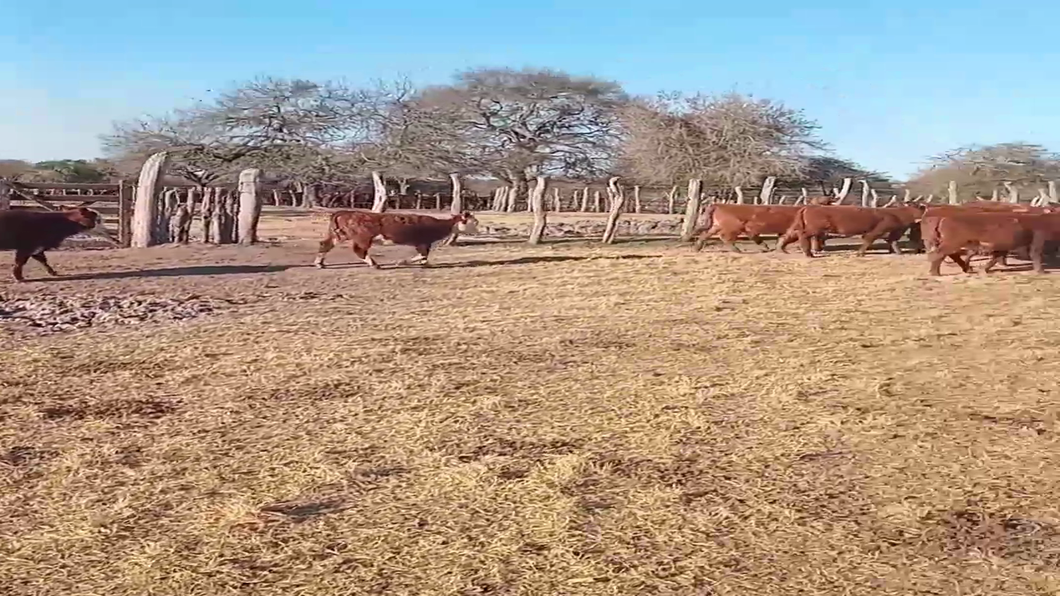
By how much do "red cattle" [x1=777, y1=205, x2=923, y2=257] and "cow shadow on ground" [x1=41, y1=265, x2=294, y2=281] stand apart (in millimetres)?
8176

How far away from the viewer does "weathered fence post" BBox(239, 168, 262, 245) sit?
18828mm

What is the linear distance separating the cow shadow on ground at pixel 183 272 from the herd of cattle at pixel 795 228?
46 cm

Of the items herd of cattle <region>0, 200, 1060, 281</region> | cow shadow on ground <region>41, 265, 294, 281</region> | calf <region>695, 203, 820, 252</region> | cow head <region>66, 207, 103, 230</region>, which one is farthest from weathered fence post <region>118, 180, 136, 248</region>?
calf <region>695, 203, 820, 252</region>

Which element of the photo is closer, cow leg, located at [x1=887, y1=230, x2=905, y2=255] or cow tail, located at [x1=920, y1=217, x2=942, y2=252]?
cow tail, located at [x1=920, y1=217, x2=942, y2=252]

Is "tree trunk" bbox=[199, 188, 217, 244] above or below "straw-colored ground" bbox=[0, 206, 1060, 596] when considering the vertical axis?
above

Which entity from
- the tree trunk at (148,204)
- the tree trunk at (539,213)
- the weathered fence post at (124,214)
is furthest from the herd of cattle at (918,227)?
the weathered fence post at (124,214)

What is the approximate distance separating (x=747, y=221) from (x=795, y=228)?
1.09 m

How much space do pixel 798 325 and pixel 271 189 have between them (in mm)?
41905

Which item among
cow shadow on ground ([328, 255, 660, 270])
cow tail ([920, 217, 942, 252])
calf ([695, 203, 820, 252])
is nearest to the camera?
cow tail ([920, 217, 942, 252])

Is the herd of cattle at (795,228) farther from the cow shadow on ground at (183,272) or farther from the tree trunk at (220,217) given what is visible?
the tree trunk at (220,217)

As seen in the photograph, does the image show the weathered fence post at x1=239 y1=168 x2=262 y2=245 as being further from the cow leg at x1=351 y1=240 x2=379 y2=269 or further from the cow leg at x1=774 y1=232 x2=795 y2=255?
the cow leg at x1=774 y1=232 x2=795 y2=255

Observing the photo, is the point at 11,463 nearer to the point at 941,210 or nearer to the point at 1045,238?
the point at 1045,238

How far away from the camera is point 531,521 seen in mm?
3758

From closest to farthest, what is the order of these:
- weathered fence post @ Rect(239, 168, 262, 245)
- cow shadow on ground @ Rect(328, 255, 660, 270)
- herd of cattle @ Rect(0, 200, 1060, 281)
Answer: herd of cattle @ Rect(0, 200, 1060, 281)
cow shadow on ground @ Rect(328, 255, 660, 270)
weathered fence post @ Rect(239, 168, 262, 245)
